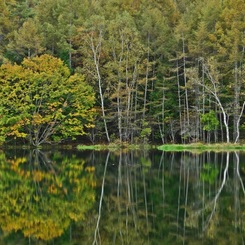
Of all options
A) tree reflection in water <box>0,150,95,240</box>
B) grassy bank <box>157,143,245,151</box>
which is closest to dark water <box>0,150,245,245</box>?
tree reflection in water <box>0,150,95,240</box>

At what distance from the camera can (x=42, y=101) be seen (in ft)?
133

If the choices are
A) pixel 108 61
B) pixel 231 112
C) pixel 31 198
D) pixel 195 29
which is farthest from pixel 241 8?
pixel 31 198

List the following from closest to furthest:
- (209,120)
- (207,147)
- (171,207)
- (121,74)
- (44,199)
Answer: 1. (171,207)
2. (44,199)
3. (207,147)
4. (209,120)
5. (121,74)

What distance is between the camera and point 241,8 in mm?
38281

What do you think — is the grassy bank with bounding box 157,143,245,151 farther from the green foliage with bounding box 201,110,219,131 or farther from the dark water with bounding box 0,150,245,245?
the dark water with bounding box 0,150,245,245

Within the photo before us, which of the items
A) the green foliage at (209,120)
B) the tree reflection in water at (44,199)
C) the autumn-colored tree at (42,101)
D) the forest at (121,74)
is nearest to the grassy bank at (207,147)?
the forest at (121,74)

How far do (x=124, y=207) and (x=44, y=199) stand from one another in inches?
103

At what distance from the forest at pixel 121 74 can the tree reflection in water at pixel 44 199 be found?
19274mm

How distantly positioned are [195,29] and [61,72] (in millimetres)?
12641

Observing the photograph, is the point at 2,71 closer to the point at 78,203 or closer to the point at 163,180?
the point at 163,180

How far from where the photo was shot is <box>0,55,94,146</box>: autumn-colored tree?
3894 centimetres

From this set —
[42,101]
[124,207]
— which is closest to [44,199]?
[124,207]

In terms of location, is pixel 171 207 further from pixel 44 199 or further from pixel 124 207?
pixel 44 199

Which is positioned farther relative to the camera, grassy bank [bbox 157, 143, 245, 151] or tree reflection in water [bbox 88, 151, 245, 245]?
grassy bank [bbox 157, 143, 245, 151]
